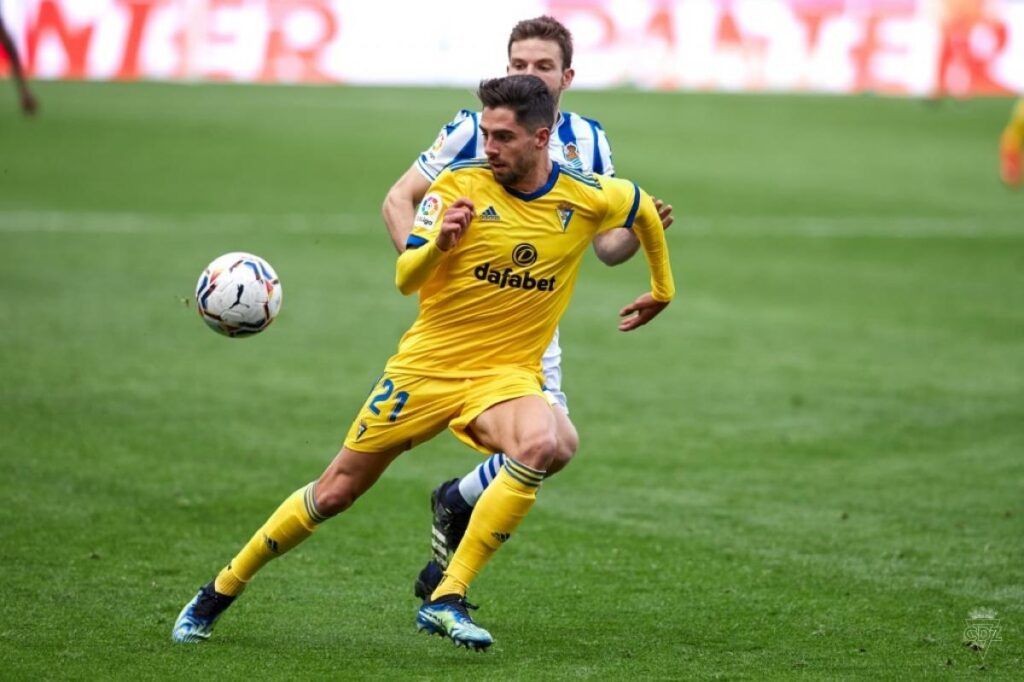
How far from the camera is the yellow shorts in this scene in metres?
5.96

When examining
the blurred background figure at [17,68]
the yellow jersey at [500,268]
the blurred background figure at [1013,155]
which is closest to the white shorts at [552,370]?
the yellow jersey at [500,268]

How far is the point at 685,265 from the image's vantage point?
17078 millimetres

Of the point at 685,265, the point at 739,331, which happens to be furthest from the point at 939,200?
the point at 739,331

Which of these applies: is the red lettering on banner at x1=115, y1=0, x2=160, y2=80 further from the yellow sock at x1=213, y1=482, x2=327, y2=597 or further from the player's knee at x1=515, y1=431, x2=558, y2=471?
the player's knee at x1=515, y1=431, x2=558, y2=471

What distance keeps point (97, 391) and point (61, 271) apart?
5.11 meters

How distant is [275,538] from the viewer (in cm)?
606

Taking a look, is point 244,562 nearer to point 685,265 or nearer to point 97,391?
point 97,391

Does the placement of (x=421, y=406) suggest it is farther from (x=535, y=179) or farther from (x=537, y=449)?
(x=535, y=179)

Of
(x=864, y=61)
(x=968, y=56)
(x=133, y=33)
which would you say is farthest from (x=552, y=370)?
(x=968, y=56)

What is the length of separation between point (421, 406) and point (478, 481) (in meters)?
0.92

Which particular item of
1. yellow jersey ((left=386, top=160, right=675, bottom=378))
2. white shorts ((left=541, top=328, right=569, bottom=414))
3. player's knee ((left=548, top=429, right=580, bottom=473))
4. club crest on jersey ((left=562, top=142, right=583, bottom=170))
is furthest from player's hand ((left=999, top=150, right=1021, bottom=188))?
player's knee ((left=548, top=429, right=580, bottom=473))

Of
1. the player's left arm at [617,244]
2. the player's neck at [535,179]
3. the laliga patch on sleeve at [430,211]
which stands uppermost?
the player's neck at [535,179]

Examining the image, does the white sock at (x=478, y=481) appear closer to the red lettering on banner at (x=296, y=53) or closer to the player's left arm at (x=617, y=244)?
the player's left arm at (x=617, y=244)

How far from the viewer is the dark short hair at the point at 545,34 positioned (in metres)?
6.79
